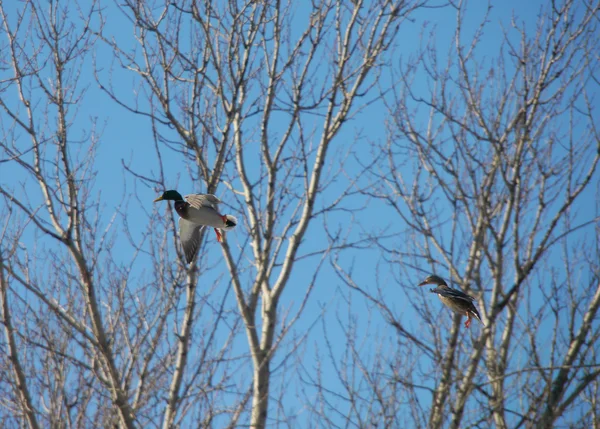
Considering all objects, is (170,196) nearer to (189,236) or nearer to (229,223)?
(189,236)

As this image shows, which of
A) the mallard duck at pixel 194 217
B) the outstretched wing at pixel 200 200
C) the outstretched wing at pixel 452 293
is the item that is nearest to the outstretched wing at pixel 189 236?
the mallard duck at pixel 194 217

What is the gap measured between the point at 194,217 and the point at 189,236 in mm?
333

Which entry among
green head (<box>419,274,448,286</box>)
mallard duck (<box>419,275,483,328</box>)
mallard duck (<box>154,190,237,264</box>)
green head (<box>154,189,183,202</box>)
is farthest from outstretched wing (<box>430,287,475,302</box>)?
green head (<box>154,189,183,202</box>)

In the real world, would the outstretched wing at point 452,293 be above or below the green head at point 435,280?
below

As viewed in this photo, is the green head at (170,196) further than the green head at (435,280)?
No

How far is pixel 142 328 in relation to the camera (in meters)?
6.53

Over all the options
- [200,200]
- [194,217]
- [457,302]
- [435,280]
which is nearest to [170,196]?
[194,217]

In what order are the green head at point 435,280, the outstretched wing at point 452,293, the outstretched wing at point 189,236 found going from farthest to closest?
the green head at point 435,280
the outstretched wing at point 189,236
the outstretched wing at point 452,293

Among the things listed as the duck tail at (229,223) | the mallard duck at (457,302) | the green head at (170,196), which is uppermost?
the green head at (170,196)

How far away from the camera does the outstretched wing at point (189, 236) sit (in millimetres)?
6547

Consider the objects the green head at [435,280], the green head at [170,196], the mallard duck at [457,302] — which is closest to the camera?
the mallard duck at [457,302]

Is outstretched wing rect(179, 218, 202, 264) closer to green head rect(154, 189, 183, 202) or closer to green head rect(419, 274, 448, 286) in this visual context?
green head rect(154, 189, 183, 202)

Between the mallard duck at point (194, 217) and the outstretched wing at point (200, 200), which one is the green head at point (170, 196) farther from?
the outstretched wing at point (200, 200)

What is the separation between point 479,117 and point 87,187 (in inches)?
134
